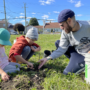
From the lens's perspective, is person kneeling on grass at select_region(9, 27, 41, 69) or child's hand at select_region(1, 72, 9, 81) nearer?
child's hand at select_region(1, 72, 9, 81)

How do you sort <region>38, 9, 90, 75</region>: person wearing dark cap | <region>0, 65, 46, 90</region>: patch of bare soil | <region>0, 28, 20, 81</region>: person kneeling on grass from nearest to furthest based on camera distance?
<region>0, 65, 46, 90</region>: patch of bare soil
<region>0, 28, 20, 81</region>: person kneeling on grass
<region>38, 9, 90, 75</region>: person wearing dark cap

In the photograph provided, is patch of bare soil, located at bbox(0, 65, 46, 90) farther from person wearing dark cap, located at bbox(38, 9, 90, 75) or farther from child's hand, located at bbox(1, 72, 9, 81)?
person wearing dark cap, located at bbox(38, 9, 90, 75)

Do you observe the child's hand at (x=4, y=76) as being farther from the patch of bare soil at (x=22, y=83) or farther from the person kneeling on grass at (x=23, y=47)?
the person kneeling on grass at (x=23, y=47)

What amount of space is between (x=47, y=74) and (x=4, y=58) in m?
0.90

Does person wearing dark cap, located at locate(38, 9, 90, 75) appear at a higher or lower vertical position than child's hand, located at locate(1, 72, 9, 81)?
higher

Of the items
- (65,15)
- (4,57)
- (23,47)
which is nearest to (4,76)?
(4,57)

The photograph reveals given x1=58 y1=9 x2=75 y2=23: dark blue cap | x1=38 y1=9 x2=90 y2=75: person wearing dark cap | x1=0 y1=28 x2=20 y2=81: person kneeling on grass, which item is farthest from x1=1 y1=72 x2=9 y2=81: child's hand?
x1=58 y1=9 x2=75 y2=23: dark blue cap

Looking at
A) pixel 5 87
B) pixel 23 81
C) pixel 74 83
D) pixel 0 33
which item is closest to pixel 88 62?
pixel 74 83

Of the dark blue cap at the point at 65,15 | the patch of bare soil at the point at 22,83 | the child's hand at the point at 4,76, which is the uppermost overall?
the dark blue cap at the point at 65,15

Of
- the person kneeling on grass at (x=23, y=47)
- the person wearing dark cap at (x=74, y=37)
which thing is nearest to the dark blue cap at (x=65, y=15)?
the person wearing dark cap at (x=74, y=37)

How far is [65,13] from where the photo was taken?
1774mm

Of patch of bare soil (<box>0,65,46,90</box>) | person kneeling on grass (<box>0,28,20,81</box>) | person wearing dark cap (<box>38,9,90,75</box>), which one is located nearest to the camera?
patch of bare soil (<box>0,65,46,90</box>)

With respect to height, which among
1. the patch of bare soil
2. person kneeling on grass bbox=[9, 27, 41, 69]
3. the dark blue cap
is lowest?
the patch of bare soil

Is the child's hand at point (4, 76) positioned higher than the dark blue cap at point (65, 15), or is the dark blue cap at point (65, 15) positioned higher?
the dark blue cap at point (65, 15)
